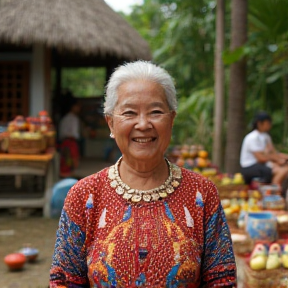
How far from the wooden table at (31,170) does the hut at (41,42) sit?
207cm

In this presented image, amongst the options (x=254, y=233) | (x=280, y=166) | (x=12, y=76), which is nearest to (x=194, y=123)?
(x=12, y=76)

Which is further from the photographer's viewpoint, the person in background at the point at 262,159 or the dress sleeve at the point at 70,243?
the person in background at the point at 262,159

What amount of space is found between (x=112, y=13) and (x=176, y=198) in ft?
32.7

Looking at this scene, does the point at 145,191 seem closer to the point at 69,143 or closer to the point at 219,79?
the point at 219,79

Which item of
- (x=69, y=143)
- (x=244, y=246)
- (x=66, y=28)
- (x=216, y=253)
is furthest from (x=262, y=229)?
(x=69, y=143)

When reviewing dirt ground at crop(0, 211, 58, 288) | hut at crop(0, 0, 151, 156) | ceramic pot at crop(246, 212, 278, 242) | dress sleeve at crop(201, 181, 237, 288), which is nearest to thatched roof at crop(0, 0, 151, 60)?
hut at crop(0, 0, 151, 156)

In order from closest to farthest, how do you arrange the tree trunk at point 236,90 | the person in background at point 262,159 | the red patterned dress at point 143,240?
the red patterned dress at point 143,240 → the person in background at point 262,159 → the tree trunk at point 236,90

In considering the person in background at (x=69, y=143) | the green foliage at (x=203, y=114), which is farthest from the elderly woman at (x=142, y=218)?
the green foliage at (x=203, y=114)

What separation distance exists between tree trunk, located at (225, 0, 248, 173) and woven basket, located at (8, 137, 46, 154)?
9.37 feet

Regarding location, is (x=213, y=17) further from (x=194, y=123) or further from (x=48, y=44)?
(x=48, y=44)

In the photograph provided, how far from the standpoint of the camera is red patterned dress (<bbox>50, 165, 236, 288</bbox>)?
6.09 feet

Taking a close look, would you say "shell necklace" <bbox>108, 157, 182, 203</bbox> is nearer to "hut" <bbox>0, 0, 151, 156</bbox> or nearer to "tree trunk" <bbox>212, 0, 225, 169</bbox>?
"tree trunk" <bbox>212, 0, 225, 169</bbox>

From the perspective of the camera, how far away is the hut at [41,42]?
29.9 ft

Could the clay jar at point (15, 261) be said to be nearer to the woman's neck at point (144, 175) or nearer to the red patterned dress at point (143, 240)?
the red patterned dress at point (143, 240)
